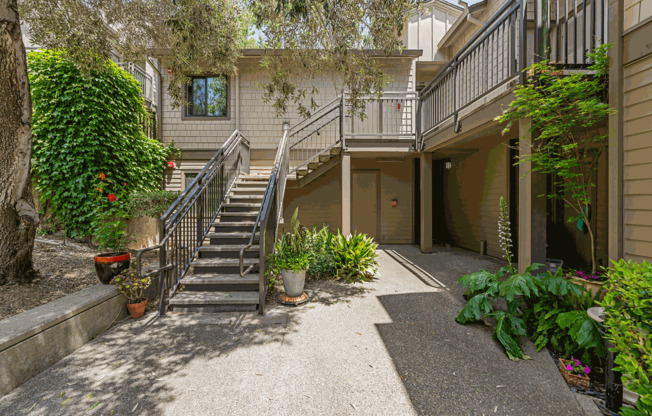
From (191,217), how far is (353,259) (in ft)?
9.36

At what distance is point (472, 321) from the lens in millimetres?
3377

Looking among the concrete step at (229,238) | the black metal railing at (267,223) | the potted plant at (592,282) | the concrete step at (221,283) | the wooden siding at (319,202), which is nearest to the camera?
the potted plant at (592,282)

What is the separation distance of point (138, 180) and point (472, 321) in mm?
7701

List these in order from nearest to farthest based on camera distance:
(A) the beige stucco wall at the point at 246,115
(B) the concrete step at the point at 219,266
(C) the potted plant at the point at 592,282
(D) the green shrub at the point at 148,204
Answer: (C) the potted plant at the point at 592,282 < (B) the concrete step at the point at 219,266 < (D) the green shrub at the point at 148,204 < (A) the beige stucco wall at the point at 246,115

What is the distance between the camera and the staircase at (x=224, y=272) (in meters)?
3.87

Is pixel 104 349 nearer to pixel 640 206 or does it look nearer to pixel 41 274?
pixel 41 274

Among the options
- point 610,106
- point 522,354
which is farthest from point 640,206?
point 522,354

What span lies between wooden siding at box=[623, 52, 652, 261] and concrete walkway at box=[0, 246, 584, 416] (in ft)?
4.46

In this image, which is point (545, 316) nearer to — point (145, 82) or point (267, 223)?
point (267, 223)

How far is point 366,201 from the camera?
884 cm

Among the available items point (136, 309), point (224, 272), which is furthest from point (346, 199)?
point (136, 309)

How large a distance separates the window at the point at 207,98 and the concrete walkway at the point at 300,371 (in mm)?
6525

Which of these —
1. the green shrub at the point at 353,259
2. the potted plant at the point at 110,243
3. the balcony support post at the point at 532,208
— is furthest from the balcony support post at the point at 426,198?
the potted plant at the point at 110,243

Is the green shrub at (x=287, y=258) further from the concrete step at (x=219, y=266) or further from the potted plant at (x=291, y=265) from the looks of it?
the concrete step at (x=219, y=266)
